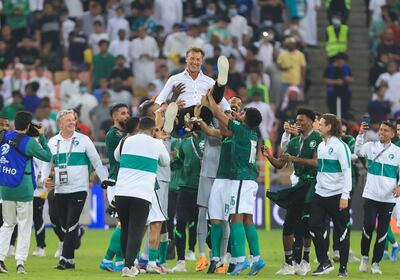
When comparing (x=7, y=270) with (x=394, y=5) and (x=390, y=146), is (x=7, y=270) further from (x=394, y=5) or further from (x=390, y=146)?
(x=394, y=5)

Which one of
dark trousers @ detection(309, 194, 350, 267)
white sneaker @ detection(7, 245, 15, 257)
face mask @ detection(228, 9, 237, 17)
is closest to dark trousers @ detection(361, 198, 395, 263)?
dark trousers @ detection(309, 194, 350, 267)

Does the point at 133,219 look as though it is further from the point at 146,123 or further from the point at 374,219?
the point at 374,219

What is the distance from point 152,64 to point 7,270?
653 inches

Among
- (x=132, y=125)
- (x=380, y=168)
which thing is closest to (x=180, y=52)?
(x=380, y=168)

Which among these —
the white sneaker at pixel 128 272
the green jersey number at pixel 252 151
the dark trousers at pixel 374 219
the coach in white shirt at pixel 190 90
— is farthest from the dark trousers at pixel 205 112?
the dark trousers at pixel 374 219

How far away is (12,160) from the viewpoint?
71.2 feet

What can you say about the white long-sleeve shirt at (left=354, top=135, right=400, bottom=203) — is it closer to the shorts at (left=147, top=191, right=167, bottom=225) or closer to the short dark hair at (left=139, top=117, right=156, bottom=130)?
the shorts at (left=147, top=191, right=167, bottom=225)

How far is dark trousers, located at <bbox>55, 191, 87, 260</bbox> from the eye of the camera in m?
22.4

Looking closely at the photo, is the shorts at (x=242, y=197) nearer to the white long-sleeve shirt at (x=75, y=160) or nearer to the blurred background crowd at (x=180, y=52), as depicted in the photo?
the white long-sleeve shirt at (x=75, y=160)

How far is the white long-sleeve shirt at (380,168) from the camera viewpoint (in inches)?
917

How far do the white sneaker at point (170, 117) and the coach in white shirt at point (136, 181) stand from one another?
192 mm

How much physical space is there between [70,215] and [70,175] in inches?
24.9

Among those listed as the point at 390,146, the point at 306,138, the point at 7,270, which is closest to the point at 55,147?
the point at 7,270

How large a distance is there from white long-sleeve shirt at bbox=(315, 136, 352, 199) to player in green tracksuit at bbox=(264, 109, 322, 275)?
0.43 m
